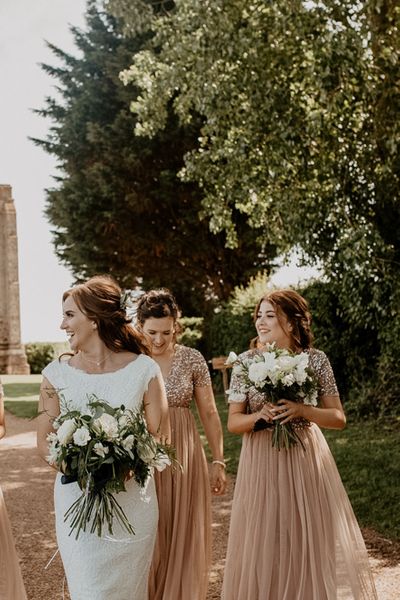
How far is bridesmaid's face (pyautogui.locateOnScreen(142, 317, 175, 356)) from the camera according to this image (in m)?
5.15

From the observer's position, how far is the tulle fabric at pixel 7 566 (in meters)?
4.49

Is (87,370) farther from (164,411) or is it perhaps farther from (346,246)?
(346,246)

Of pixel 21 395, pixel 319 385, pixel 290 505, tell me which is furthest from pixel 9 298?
pixel 290 505

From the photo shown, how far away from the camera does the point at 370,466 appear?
10117mm

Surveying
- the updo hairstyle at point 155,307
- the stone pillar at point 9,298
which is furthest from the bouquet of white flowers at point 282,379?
the stone pillar at point 9,298

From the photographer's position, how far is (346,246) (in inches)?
451

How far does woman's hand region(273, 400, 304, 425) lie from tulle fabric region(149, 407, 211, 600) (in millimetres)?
813

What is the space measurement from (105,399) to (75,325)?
0.39 metres

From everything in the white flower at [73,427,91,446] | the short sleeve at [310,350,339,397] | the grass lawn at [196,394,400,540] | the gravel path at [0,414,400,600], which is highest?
the short sleeve at [310,350,339,397]

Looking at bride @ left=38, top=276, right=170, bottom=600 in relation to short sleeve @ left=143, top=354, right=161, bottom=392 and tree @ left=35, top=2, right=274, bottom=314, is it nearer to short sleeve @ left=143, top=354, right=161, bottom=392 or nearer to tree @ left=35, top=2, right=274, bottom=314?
short sleeve @ left=143, top=354, right=161, bottom=392

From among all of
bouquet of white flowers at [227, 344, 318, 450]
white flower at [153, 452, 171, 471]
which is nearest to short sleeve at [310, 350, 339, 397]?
bouquet of white flowers at [227, 344, 318, 450]

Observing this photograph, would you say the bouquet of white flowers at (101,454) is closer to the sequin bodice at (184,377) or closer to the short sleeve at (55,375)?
the short sleeve at (55,375)

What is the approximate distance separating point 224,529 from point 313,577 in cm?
340

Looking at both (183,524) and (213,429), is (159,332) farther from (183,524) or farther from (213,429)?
(183,524)
